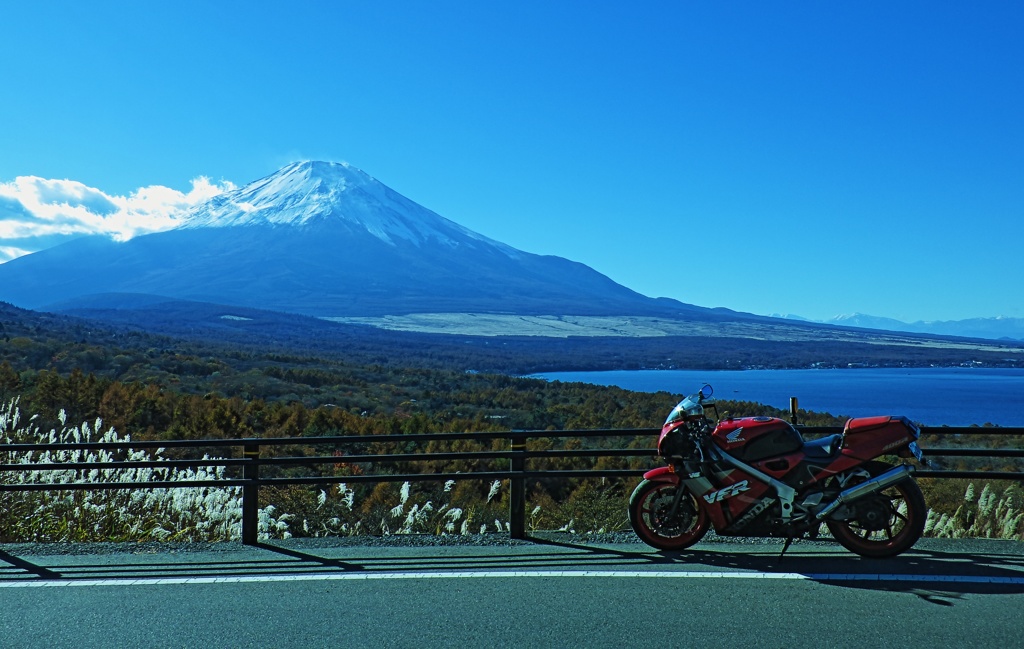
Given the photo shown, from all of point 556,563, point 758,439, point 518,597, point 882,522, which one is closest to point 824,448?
point 758,439

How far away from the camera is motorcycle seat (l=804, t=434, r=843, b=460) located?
22.3 feet

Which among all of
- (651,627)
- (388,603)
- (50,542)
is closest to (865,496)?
(651,627)

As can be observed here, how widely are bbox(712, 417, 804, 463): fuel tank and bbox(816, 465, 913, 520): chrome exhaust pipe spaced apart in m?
0.47

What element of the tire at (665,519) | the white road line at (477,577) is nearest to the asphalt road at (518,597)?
the white road line at (477,577)

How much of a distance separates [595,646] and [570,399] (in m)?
32.3

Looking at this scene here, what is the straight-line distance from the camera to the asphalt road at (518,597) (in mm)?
5074

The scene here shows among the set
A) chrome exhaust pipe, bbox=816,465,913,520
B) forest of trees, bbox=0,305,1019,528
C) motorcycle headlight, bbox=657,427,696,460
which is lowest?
forest of trees, bbox=0,305,1019,528

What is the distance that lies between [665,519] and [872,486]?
155cm

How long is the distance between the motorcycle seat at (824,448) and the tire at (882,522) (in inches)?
10.0

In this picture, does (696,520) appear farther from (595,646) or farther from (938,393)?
(938,393)

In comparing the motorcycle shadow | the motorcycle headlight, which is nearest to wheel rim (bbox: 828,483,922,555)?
the motorcycle shadow

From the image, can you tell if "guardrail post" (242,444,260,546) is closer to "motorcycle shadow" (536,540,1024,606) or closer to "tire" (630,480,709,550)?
"motorcycle shadow" (536,540,1024,606)

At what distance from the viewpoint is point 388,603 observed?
19.1 ft

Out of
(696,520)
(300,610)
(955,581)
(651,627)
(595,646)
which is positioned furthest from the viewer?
(696,520)
